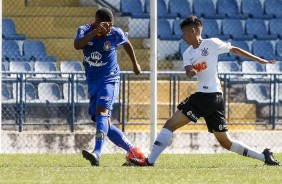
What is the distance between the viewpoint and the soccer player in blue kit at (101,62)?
39.0 ft

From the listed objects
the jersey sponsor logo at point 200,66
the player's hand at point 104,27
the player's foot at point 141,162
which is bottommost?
the player's foot at point 141,162

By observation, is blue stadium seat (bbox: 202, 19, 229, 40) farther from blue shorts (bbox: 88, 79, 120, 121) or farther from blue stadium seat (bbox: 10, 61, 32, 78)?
blue shorts (bbox: 88, 79, 120, 121)

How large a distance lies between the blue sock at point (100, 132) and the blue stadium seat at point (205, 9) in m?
11.2

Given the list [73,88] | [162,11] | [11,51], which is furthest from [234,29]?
[73,88]

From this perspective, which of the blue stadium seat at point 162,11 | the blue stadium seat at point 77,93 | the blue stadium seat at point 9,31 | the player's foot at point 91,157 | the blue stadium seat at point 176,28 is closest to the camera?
the player's foot at point 91,157

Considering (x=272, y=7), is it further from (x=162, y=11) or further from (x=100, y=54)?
(x=100, y=54)

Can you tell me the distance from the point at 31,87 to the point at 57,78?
476 millimetres

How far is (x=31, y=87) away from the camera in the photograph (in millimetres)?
17406

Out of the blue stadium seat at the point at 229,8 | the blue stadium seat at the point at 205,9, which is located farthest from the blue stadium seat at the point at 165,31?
the blue stadium seat at the point at 229,8

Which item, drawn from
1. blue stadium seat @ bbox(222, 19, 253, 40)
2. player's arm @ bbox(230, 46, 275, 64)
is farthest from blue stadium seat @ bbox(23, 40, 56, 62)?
player's arm @ bbox(230, 46, 275, 64)

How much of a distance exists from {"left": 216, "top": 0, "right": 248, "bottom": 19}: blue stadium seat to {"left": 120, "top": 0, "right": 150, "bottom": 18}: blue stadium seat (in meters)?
2.17

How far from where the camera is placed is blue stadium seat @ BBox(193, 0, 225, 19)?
2289 centimetres

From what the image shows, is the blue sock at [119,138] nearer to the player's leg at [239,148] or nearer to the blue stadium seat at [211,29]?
the player's leg at [239,148]

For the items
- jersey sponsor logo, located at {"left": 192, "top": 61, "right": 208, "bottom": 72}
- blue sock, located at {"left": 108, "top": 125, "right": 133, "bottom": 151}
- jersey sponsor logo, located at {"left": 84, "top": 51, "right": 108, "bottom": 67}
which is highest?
jersey sponsor logo, located at {"left": 84, "top": 51, "right": 108, "bottom": 67}
